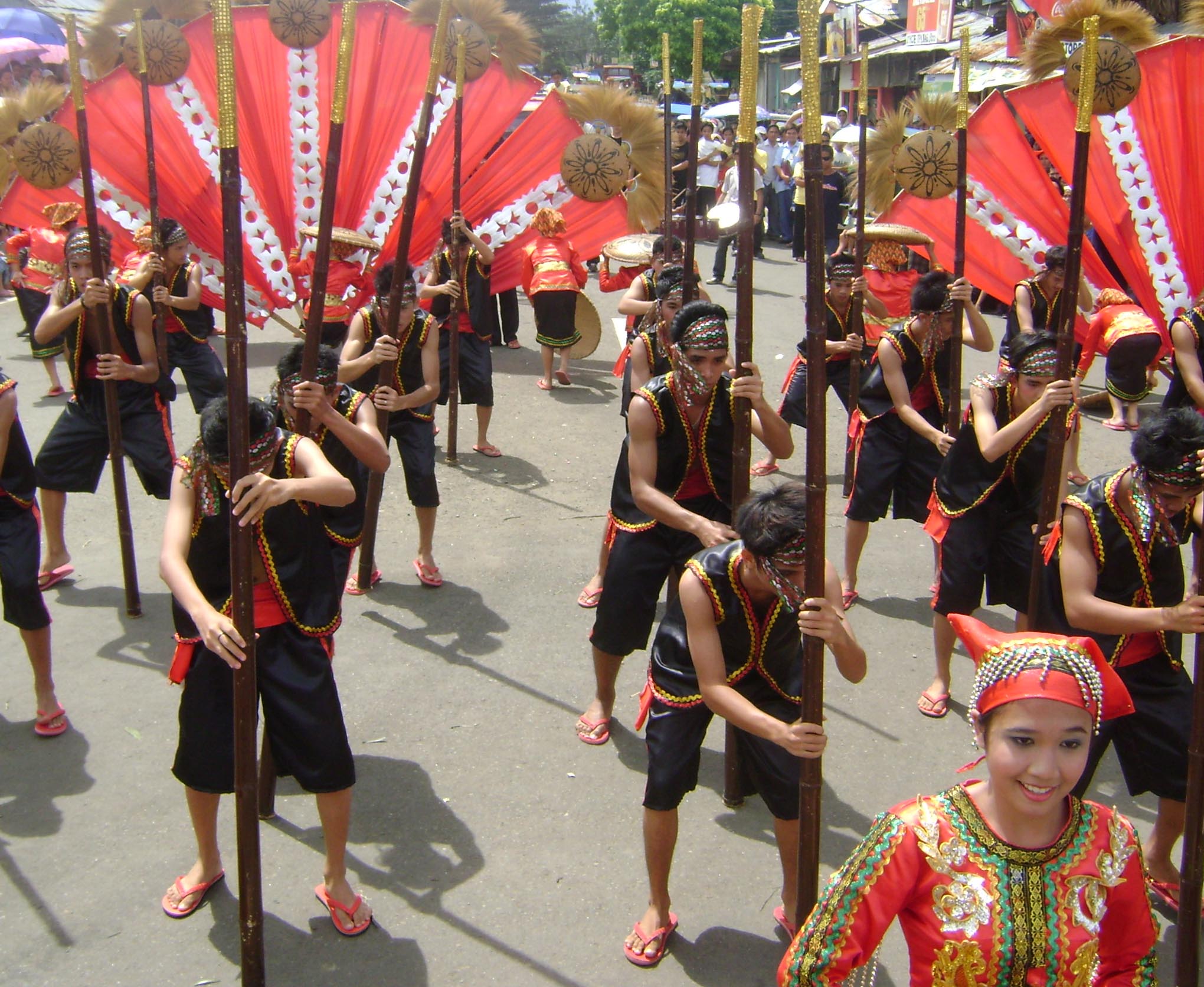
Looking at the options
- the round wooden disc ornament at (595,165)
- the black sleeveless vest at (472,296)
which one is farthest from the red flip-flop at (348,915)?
the black sleeveless vest at (472,296)

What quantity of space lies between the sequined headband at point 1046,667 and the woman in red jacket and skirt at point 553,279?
7598 millimetres

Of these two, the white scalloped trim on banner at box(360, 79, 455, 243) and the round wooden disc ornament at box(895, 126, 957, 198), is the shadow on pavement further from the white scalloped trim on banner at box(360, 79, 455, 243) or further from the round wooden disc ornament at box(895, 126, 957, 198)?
the round wooden disc ornament at box(895, 126, 957, 198)

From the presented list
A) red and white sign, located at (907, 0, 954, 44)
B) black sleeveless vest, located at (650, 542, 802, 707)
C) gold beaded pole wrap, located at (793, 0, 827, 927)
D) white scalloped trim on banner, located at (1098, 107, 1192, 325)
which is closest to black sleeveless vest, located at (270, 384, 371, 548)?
black sleeveless vest, located at (650, 542, 802, 707)

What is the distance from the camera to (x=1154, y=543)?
3.41 meters

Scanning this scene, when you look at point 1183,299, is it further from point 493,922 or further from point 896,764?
point 493,922

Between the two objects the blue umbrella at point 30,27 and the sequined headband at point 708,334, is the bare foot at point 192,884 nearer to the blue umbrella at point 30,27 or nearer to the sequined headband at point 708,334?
the sequined headband at point 708,334

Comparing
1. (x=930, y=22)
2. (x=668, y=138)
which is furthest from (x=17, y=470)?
(x=930, y=22)

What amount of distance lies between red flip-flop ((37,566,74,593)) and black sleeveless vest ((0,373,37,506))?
1780 millimetres

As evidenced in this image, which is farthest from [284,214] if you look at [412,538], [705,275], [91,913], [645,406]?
[705,275]

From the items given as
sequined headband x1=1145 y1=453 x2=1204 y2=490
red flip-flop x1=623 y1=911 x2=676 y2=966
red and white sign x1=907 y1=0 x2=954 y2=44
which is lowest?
red flip-flop x1=623 y1=911 x2=676 y2=966

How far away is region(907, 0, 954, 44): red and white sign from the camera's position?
21797mm

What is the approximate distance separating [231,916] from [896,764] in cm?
251

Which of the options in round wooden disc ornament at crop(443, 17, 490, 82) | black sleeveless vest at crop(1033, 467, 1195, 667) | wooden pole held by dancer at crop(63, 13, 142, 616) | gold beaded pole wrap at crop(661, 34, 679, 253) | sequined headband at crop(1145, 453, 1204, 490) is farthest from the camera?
round wooden disc ornament at crop(443, 17, 490, 82)

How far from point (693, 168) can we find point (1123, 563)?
2137 millimetres
